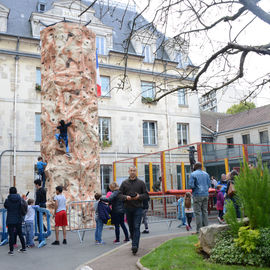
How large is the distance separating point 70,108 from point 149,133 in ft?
43.6

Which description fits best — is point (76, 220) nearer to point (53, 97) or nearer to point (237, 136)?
point (53, 97)

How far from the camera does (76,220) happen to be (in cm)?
1145

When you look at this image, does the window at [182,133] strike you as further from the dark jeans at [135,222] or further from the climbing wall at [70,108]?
the dark jeans at [135,222]

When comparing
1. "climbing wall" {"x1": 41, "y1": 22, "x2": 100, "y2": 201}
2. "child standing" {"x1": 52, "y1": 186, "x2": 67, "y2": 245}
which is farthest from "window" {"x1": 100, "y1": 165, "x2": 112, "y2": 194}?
"child standing" {"x1": 52, "y1": 186, "x2": 67, "y2": 245}

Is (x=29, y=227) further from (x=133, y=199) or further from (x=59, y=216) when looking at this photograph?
(x=133, y=199)

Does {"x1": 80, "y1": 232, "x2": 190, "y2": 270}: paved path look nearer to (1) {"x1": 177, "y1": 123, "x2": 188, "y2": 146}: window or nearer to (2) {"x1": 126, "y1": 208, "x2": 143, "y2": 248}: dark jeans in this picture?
(2) {"x1": 126, "y1": 208, "x2": 143, "y2": 248}: dark jeans

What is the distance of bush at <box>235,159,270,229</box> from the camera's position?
5.57 meters

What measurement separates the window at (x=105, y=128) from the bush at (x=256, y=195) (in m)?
17.7

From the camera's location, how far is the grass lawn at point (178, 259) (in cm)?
527

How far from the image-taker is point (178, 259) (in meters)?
5.79

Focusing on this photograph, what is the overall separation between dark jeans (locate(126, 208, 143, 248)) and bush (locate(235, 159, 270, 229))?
2162 millimetres

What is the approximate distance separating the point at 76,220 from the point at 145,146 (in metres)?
13.7

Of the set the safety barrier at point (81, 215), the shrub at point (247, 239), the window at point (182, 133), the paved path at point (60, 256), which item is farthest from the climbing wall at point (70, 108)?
the window at point (182, 133)

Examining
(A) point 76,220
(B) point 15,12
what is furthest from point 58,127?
(B) point 15,12
